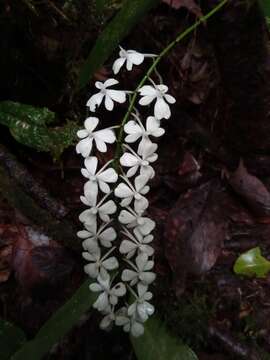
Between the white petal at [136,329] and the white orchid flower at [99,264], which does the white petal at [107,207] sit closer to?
the white orchid flower at [99,264]

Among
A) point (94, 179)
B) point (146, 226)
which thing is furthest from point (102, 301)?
point (94, 179)

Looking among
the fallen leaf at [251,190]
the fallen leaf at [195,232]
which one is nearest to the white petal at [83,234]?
the fallen leaf at [195,232]

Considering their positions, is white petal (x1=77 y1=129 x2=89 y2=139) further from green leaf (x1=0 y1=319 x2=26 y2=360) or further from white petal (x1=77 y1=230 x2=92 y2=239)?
green leaf (x1=0 y1=319 x2=26 y2=360)

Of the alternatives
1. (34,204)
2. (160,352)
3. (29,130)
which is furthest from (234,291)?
(29,130)

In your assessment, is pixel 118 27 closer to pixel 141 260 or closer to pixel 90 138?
pixel 90 138

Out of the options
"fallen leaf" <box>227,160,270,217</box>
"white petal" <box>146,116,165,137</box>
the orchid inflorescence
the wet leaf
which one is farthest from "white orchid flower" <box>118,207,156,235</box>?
the wet leaf

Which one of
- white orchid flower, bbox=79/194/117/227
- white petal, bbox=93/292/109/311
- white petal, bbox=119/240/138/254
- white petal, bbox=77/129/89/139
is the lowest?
white petal, bbox=93/292/109/311
